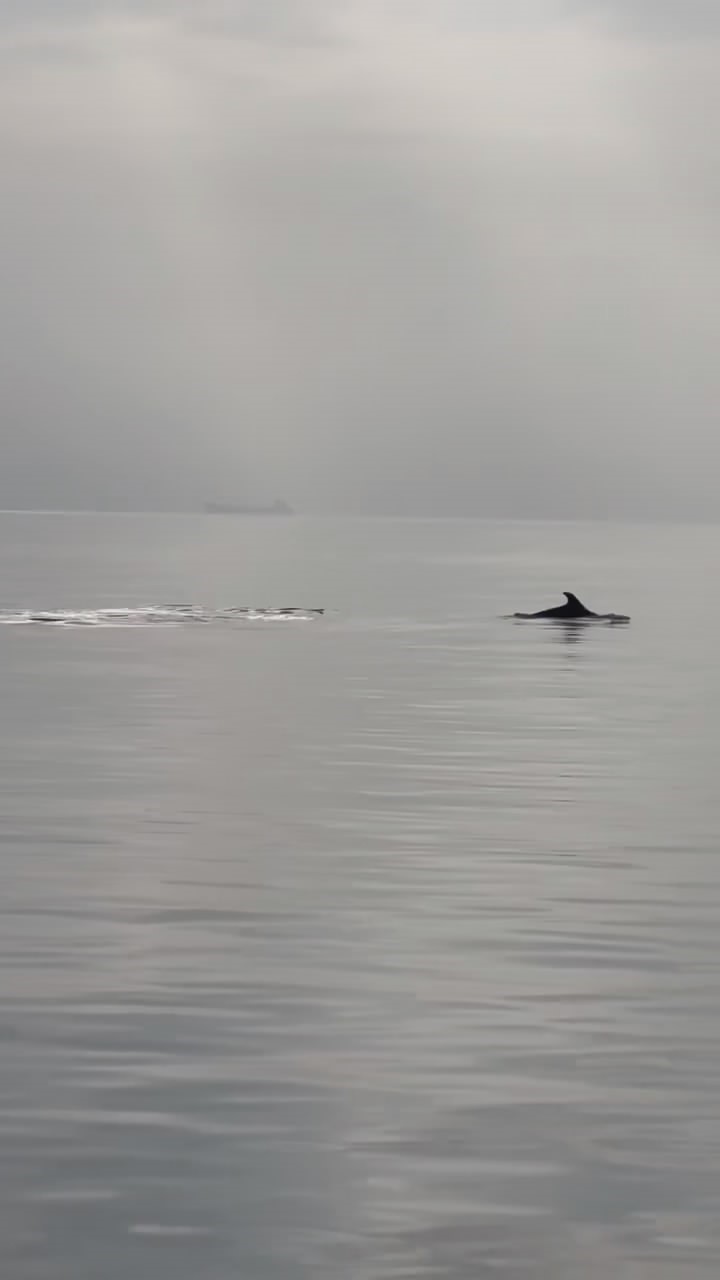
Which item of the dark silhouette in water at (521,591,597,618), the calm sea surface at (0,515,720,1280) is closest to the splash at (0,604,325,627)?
the dark silhouette in water at (521,591,597,618)

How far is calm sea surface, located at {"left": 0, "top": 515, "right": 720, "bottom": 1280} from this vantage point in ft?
37.8

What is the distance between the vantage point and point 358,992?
1716cm

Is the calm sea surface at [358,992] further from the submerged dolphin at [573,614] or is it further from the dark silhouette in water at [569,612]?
the dark silhouette in water at [569,612]

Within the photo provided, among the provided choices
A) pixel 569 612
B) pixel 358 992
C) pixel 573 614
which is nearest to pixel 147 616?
pixel 569 612

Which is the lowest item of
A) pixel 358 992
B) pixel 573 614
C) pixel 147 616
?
pixel 358 992

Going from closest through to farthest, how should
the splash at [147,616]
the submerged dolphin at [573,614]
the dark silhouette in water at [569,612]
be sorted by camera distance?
1. the splash at [147,616]
2. the submerged dolphin at [573,614]
3. the dark silhouette in water at [569,612]

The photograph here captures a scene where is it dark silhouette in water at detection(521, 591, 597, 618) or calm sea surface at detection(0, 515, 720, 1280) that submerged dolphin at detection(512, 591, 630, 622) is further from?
calm sea surface at detection(0, 515, 720, 1280)

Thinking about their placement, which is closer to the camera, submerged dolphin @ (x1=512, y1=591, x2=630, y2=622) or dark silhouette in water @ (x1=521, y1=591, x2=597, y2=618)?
submerged dolphin @ (x1=512, y1=591, x2=630, y2=622)

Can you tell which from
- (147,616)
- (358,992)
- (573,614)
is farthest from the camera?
(573,614)

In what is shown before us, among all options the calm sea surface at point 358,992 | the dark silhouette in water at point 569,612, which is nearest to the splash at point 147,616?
the dark silhouette in water at point 569,612

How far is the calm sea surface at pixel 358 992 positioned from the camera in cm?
1151

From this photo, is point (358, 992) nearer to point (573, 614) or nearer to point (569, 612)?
point (569, 612)

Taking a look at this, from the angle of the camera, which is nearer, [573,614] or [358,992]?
[358,992]

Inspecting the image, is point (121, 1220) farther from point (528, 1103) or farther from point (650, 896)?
point (650, 896)
